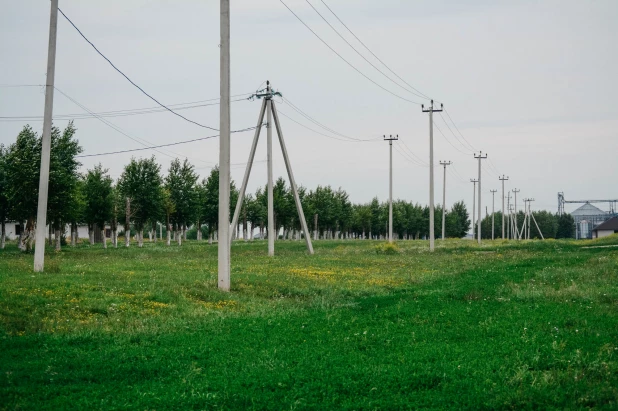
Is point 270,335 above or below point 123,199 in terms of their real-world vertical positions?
below

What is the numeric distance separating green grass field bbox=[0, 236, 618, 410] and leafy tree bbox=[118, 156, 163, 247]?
165ft

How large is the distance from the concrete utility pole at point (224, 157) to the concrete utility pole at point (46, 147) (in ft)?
25.2

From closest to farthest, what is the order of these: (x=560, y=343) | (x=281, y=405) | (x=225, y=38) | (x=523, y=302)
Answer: (x=281, y=405) < (x=560, y=343) < (x=523, y=302) < (x=225, y=38)

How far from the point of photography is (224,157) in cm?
2231

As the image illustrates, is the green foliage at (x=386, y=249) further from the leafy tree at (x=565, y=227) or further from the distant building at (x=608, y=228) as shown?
the leafy tree at (x=565, y=227)

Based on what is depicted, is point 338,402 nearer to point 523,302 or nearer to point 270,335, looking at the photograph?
point 270,335

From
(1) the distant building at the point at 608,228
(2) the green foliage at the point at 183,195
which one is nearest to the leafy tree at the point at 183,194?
(2) the green foliage at the point at 183,195

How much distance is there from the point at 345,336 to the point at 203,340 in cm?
320

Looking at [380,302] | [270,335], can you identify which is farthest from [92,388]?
[380,302]

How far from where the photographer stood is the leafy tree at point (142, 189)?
73.3 meters

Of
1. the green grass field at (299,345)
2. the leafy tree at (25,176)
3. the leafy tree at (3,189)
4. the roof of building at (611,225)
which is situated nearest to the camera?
the green grass field at (299,345)

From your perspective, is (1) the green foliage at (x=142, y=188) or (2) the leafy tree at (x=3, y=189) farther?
(1) the green foliage at (x=142, y=188)

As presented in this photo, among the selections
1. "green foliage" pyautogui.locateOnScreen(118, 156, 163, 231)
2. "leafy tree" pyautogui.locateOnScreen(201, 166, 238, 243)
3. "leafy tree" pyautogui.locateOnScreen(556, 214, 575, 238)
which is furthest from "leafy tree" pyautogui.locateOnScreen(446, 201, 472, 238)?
"green foliage" pyautogui.locateOnScreen(118, 156, 163, 231)

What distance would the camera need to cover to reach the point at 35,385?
10.2 meters
